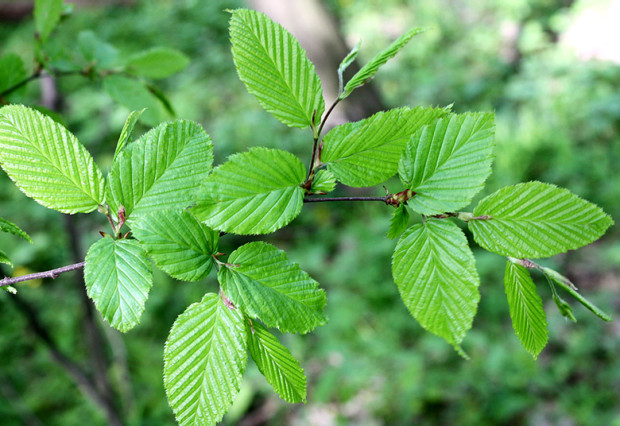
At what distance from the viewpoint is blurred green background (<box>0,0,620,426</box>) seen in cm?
224

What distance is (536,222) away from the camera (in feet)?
1.46

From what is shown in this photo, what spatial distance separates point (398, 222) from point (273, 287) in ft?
0.48

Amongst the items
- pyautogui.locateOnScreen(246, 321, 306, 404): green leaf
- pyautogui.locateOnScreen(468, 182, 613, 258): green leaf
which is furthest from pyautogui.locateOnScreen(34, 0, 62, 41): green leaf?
pyautogui.locateOnScreen(468, 182, 613, 258): green leaf

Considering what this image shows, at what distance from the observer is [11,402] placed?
2.37 metres

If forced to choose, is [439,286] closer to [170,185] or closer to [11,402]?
[170,185]

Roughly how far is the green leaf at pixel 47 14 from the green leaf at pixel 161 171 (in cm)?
49

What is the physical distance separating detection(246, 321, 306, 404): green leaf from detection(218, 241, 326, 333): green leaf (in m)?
0.04

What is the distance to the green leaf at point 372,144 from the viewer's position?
0.46 metres

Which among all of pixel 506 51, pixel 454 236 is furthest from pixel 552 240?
pixel 506 51

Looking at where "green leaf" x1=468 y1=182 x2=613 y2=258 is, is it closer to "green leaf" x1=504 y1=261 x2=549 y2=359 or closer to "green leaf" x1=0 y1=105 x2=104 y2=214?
"green leaf" x1=504 y1=261 x2=549 y2=359

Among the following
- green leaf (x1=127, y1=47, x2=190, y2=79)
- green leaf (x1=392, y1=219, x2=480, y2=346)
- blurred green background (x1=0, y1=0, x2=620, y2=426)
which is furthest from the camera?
blurred green background (x1=0, y1=0, x2=620, y2=426)

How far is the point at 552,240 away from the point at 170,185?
39cm

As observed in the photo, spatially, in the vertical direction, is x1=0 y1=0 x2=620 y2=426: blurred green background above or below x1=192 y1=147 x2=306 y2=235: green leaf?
below

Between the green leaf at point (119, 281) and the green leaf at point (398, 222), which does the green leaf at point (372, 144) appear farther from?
the green leaf at point (119, 281)
